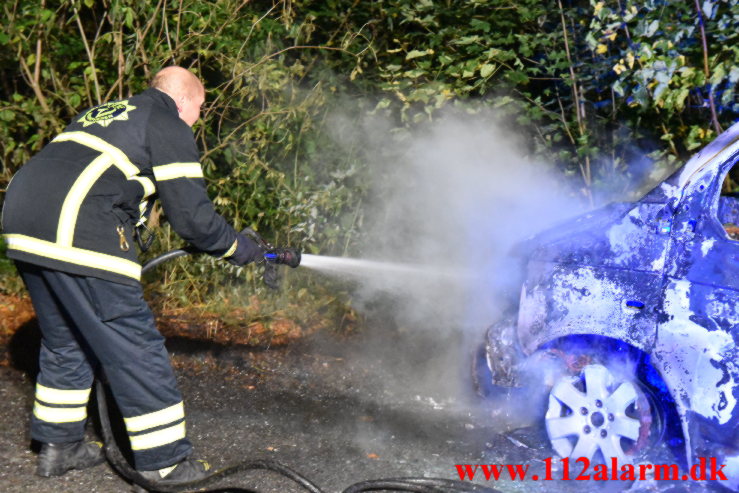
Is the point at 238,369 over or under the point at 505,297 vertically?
under

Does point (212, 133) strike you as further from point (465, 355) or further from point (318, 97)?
point (465, 355)

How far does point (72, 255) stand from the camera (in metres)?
3.42

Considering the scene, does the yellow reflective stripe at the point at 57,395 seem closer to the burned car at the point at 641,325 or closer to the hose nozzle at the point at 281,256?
the hose nozzle at the point at 281,256

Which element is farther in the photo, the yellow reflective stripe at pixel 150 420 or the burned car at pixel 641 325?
the yellow reflective stripe at pixel 150 420

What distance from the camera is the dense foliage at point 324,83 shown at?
19.4ft

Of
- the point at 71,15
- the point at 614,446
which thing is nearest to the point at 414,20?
the point at 71,15

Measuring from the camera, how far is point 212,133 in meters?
6.29

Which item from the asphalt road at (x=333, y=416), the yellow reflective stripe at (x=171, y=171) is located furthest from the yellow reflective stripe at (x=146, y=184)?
the asphalt road at (x=333, y=416)

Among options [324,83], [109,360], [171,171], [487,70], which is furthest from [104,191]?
[487,70]

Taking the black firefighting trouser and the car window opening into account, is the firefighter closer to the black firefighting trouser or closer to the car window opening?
the black firefighting trouser

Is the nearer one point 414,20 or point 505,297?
point 505,297

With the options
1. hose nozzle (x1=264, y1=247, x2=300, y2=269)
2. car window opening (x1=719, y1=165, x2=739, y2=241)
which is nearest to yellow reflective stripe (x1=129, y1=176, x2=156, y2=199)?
hose nozzle (x1=264, y1=247, x2=300, y2=269)

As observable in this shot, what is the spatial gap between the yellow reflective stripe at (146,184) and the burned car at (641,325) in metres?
1.99

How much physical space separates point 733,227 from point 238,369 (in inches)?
135
